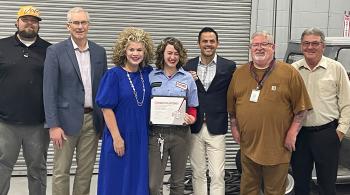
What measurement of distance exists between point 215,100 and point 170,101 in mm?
547

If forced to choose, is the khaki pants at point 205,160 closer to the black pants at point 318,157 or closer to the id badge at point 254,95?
the id badge at point 254,95

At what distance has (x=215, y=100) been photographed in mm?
4238

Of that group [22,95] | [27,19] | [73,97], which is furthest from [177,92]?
[27,19]

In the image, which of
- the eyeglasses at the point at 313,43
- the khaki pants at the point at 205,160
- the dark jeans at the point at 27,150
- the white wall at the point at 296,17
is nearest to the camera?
the eyeglasses at the point at 313,43

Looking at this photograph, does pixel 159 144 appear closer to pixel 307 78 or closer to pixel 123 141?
pixel 123 141

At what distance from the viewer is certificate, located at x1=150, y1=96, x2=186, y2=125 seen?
384 centimetres

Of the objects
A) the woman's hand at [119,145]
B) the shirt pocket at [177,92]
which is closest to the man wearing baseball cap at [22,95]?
the woman's hand at [119,145]

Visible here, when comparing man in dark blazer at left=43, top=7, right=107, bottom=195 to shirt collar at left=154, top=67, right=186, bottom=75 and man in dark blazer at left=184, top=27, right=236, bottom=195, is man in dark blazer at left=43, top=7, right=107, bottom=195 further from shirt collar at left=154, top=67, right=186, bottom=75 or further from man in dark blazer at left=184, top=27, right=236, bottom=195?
man in dark blazer at left=184, top=27, right=236, bottom=195

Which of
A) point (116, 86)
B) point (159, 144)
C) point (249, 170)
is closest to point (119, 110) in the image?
point (116, 86)

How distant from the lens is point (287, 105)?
3900 mm

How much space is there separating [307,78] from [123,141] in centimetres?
174

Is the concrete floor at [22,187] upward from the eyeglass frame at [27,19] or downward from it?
downward

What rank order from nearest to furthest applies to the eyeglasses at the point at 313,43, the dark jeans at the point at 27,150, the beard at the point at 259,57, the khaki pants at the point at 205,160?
1. the beard at the point at 259,57
2. the eyeglasses at the point at 313,43
3. the dark jeans at the point at 27,150
4. the khaki pants at the point at 205,160

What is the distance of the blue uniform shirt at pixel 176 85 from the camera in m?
3.90
